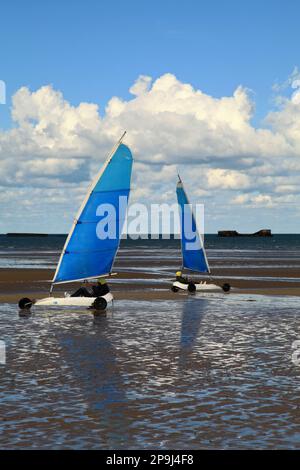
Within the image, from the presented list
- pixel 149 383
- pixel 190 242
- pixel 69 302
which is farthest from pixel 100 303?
pixel 190 242

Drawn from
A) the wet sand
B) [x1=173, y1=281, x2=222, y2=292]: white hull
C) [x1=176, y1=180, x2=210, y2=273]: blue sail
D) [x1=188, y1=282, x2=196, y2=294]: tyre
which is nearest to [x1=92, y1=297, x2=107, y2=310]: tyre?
the wet sand

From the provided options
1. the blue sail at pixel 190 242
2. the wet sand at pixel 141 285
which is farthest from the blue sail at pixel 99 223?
the blue sail at pixel 190 242

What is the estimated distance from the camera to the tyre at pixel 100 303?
36.1 metres

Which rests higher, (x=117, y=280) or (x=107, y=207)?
(x=107, y=207)

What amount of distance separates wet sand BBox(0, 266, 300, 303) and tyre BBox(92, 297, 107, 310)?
8470mm

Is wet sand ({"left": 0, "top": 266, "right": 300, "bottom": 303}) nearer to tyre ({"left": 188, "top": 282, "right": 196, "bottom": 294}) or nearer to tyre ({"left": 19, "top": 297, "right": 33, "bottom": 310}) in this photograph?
tyre ({"left": 188, "top": 282, "right": 196, "bottom": 294})

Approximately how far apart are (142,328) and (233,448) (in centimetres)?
1689

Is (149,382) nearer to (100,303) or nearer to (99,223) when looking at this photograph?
(100,303)

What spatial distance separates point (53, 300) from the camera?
36625 mm

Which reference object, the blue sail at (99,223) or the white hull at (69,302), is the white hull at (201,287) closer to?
the blue sail at (99,223)

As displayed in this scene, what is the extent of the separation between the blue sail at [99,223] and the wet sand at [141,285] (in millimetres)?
6637

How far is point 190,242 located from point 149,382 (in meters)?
35.7
